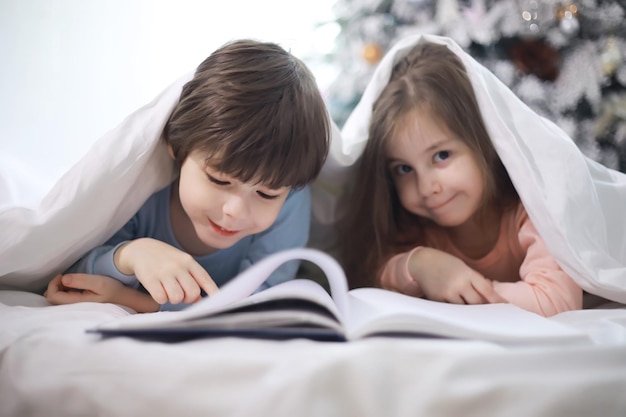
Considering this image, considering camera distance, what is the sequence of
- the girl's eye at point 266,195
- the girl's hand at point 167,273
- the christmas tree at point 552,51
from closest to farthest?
1. the girl's hand at point 167,273
2. the girl's eye at point 266,195
3. the christmas tree at point 552,51

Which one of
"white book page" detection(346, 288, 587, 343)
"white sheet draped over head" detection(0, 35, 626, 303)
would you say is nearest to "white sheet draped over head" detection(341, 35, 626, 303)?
"white sheet draped over head" detection(0, 35, 626, 303)

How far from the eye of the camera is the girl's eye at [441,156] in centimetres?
94

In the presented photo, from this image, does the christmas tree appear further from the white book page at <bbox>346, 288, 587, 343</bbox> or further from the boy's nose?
the white book page at <bbox>346, 288, 587, 343</bbox>

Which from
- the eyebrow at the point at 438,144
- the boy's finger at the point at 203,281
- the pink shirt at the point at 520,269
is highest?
the eyebrow at the point at 438,144

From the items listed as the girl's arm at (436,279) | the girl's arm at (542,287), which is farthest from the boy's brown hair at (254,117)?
the girl's arm at (542,287)

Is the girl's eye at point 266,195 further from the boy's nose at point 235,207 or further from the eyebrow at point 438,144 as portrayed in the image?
the eyebrow at point 438,144

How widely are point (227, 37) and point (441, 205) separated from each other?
0.77 meters

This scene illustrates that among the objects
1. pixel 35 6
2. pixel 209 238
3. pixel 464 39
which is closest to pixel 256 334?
pixel 209 238

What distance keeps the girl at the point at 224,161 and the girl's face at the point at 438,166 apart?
160 millimetres

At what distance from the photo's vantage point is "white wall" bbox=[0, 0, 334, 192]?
1329 mm

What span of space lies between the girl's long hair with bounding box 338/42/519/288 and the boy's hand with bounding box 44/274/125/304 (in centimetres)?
46

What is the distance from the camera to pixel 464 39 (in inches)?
51.3

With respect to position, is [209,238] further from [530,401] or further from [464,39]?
[464,39]

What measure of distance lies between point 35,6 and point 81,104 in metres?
0.24
